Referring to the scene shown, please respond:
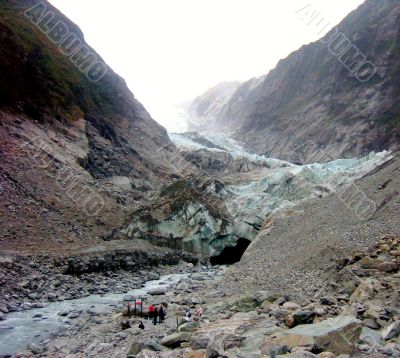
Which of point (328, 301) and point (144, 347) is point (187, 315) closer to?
point (144, 347)

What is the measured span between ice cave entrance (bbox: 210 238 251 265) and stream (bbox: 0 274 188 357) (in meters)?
15.4

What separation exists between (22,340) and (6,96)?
30051mm

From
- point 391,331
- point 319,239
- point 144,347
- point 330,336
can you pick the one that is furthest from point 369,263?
point 319,239

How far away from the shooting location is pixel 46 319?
55.6ft

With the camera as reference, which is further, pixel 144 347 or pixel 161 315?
pixel 161 315

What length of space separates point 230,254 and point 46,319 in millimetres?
23528

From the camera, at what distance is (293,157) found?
296 ft

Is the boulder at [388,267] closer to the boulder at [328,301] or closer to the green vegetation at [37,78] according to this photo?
the boulder at [328,301]

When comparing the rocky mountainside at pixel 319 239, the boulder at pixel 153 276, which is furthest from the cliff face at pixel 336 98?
the boulder at pixel 153 276

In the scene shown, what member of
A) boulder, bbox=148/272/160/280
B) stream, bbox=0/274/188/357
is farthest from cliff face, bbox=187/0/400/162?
stream, bbox=0/274/188/357

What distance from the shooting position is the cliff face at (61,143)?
31.9 metres

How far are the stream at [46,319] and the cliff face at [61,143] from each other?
7.87 meters

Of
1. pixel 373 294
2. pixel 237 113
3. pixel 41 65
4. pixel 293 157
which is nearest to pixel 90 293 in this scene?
pixel 373 294

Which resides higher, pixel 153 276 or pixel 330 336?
pixel 153 276
